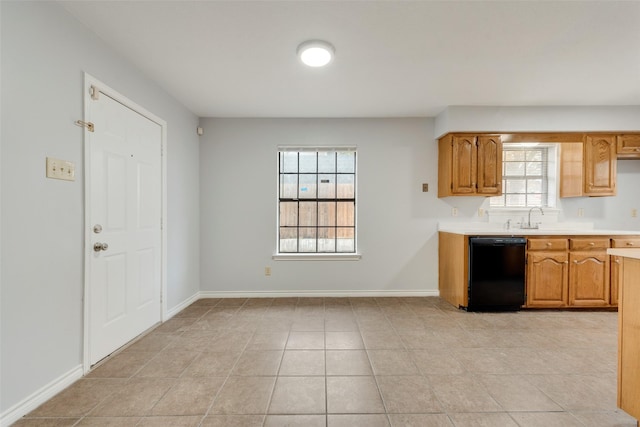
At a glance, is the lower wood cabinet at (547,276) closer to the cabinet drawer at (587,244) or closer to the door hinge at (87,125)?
the cabinet drawer at (587,244)

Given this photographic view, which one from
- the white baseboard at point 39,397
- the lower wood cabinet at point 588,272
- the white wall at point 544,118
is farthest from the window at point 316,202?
the lower wood cabinet at point 588,272

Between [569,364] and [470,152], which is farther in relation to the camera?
[470,152]

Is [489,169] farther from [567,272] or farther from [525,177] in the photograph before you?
[567,272]

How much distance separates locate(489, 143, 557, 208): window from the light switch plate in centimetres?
451

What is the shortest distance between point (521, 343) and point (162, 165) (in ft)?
12.4

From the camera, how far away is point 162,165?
117 inches

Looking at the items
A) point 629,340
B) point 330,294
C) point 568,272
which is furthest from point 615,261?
point 330,294

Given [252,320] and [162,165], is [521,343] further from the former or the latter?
[162,165]

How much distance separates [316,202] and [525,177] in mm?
2918

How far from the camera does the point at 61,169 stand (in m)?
1.81

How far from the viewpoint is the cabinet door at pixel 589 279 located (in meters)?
3.30

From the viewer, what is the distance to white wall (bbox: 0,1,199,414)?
152cm

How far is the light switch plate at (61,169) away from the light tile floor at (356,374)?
4.46 ft

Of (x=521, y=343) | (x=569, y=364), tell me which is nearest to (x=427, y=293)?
(x=521, y=343)
